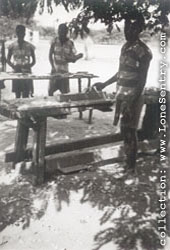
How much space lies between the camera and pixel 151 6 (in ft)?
12.7

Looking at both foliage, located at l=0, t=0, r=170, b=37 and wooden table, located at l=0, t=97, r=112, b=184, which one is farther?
wooden table, located at l=0, t=97, r=112, b=184

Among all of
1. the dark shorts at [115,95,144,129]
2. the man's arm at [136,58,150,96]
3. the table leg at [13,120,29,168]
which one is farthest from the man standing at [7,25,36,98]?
the man's arm at [136,58,150,96]

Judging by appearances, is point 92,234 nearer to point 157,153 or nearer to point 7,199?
point 7,199

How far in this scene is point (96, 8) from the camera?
3.71 m

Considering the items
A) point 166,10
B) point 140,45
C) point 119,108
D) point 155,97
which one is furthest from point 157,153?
point 166,10

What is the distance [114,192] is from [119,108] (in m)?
1.07

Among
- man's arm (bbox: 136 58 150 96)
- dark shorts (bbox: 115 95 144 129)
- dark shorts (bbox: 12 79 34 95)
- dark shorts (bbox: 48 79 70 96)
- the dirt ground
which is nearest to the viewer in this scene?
the dirt ground

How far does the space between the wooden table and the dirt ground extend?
0.28 metres

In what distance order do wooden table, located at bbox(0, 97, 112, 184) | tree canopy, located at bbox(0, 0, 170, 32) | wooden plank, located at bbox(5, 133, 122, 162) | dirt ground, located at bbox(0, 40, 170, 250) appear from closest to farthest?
1. tree canopy, located at bbox(0, 0, 170, 32)
2. dirt ground, located at bbox(0, 40, 170, 250)
3. wooden table, located at bbox(0, 97, 112, 184)
4. wooden plank, located at bbox(5, 133, 122, 162)

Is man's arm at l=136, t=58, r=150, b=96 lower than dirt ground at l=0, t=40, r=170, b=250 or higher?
higher

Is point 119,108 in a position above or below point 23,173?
above

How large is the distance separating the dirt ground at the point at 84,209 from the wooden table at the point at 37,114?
0.28 metres

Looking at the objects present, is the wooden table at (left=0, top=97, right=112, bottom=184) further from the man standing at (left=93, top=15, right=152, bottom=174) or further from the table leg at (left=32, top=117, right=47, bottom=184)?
the man standing at (left=93, top=15, right=152, bottom=174)

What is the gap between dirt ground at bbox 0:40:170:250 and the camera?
397 centimetres
